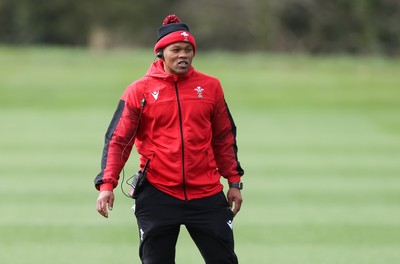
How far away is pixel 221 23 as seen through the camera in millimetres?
51781

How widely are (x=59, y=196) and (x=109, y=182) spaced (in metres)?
6.60

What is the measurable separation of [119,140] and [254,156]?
10.5 metres

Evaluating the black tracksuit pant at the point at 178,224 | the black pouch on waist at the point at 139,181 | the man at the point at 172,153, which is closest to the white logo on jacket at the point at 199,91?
the man at the point at 172,153

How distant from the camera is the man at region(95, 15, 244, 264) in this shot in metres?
6.84

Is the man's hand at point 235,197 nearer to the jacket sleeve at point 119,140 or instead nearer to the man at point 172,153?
the man at point 172,153

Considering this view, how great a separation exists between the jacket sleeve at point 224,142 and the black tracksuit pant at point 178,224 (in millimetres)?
208

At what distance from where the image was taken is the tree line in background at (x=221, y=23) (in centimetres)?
4653

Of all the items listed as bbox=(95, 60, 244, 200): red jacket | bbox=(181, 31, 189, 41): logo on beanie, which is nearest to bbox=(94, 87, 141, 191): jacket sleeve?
bbox=(95, 60, 244, 200): red jacket

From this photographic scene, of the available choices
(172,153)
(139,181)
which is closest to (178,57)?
(172,153)

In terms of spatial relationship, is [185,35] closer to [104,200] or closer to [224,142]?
[224,142]

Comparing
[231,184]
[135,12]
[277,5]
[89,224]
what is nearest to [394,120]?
[89,224]

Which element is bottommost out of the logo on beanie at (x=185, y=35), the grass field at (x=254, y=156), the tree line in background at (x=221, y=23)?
the grass field at (x=254, y=156)

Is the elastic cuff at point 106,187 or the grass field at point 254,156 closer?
the elastic cuff at point 106,187

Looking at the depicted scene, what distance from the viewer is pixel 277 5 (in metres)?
49.8
